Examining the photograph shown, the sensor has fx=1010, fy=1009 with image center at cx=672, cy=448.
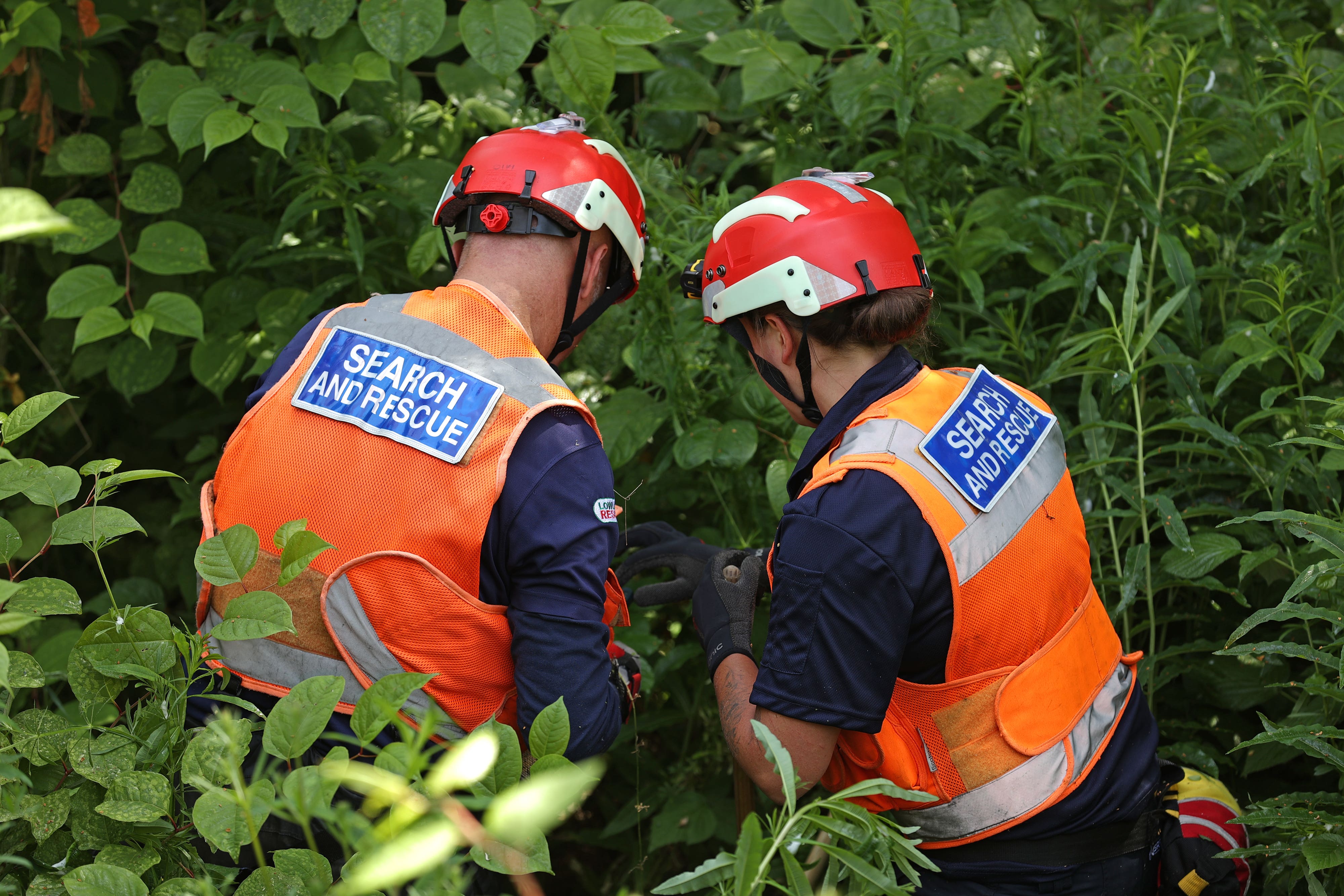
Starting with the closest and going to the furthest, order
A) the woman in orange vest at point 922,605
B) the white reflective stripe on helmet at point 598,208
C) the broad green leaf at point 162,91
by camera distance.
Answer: the woman in orange vest at point 922,605
the white reflective stripe on helmet at point 598,208
the broad green leaf at point 162,91

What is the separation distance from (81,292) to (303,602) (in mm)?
1605

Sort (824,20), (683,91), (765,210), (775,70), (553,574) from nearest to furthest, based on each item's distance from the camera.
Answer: (553,574) → (765,210) → (775,70) → (824,20) → (683,91)

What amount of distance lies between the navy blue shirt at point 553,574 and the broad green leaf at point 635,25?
1390 millimetres

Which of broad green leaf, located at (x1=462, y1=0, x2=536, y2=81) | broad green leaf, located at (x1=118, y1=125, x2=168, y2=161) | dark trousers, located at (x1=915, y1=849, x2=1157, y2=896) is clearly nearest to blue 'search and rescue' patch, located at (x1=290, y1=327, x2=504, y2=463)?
broad green leaf, located at (x1=462, y1=0, x2=536, y2=81)

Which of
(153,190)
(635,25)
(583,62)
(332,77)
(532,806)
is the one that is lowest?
(153,190)

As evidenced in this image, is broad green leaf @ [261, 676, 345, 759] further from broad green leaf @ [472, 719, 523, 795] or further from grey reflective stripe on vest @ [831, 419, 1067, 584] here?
grey reflective stripe on vest @ [831, 419, 1067, 584]

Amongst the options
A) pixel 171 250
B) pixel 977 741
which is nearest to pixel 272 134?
pixel 171 250

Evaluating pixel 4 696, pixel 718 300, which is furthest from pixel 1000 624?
pixel 4 696

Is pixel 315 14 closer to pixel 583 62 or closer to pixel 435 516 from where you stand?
pixel 583 62

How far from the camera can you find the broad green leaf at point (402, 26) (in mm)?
2703

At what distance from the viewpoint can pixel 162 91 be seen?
2846 mm

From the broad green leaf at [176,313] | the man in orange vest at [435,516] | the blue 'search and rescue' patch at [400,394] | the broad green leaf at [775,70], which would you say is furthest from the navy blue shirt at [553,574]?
the broad green leaf at [775,70]

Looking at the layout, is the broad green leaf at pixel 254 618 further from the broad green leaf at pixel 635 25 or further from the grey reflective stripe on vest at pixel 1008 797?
the broad green leaf at pixel 635 25

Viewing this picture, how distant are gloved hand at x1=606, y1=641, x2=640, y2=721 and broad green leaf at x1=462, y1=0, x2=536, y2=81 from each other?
1.54 metres
